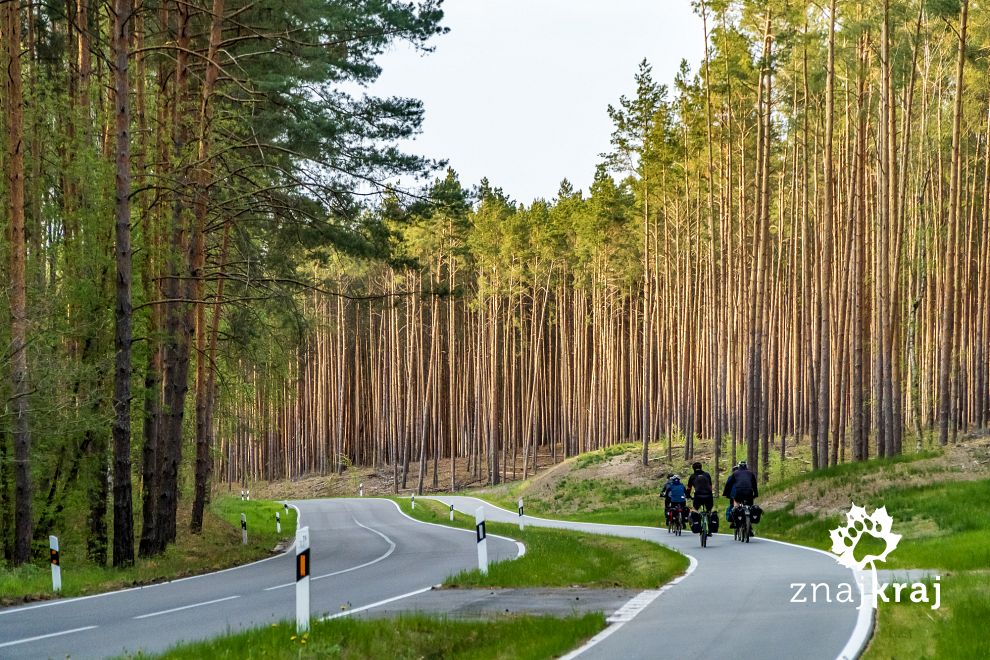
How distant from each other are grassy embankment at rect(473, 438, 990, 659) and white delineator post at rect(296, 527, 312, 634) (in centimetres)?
525

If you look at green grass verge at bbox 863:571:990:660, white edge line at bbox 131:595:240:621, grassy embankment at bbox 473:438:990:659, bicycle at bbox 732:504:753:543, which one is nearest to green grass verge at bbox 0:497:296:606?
white edge line at bbox 131:595:240:621

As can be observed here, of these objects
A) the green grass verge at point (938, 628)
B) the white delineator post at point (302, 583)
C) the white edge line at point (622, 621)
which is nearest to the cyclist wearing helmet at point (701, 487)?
the white edge line at point (622, 621)

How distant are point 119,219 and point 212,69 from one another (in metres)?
5.23

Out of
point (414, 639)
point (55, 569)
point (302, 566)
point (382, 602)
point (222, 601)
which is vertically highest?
point (302, 566)

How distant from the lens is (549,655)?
29.0ft

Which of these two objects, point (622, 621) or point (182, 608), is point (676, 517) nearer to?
point (182, 608)

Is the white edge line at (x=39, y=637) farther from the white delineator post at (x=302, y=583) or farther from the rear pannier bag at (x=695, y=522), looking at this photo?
the rear pannier bag at (x=695, y=522)

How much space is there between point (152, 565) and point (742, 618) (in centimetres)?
1435

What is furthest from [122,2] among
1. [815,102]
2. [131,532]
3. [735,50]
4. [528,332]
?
[528,332]

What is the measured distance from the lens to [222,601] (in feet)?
49.5

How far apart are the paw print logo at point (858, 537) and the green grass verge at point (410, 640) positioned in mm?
7157

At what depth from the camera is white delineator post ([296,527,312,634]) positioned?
400 inches

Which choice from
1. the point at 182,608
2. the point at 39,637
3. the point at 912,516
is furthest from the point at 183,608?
the point at 912,516

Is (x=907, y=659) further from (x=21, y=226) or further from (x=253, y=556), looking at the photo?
(x=253, y=556)
